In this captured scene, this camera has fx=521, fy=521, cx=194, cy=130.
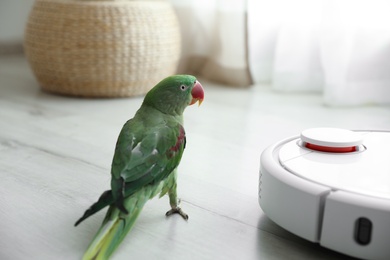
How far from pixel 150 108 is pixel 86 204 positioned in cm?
18

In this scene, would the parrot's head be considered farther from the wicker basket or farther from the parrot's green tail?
the wicker basket

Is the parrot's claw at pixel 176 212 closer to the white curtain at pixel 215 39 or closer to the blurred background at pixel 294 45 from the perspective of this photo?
the blurred background at pixel 294 45

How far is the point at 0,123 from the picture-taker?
3.72 feet

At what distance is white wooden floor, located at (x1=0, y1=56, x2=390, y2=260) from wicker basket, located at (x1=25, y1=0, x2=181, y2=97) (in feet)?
0.18

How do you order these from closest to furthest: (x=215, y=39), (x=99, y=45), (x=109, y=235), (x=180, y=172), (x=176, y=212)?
(x=109, y=235) → (x=176, y=212) → (x=180, y=172) → (x=99, y=45) → (x=215, y=39)

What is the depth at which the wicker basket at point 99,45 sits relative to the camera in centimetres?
133

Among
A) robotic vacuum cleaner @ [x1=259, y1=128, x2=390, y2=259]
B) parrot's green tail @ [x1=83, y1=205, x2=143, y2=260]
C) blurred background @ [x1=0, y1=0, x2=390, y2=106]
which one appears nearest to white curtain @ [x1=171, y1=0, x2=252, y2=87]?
blurred background @ [x1=0, y1=0, x2=390, y2=106]

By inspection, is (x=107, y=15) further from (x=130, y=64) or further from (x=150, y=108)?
(x=150, y=108)

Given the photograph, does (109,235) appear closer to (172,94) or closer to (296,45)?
(172,94)

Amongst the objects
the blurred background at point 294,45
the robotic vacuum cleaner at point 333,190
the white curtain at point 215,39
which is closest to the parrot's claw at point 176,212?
the robotic vacuum cleaner at point 333,190

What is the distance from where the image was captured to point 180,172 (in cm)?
86

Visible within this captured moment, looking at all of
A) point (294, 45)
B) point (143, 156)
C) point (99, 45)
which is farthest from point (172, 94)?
point (294, 45)

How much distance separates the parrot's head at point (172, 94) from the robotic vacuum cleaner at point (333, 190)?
123 mm

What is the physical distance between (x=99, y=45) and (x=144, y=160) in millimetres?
820
